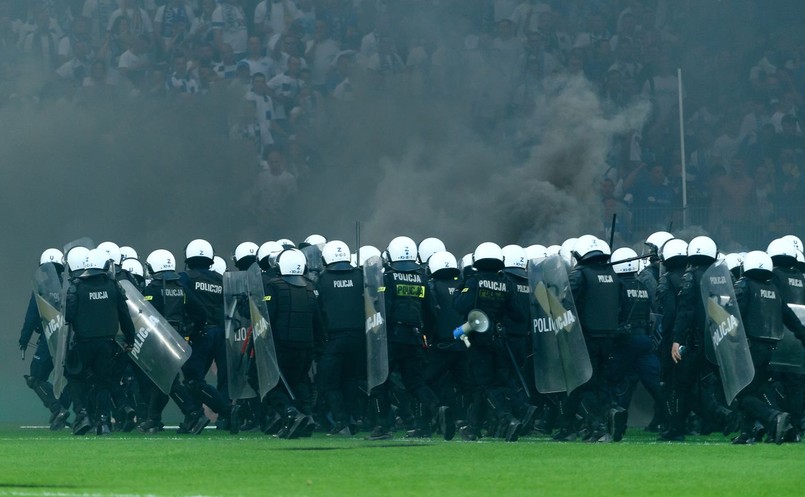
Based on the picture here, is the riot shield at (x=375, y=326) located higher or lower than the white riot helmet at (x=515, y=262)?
lower

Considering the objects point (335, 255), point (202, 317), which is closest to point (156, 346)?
point (202, 317)

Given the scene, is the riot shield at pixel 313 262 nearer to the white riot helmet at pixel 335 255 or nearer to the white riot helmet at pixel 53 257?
the white riot helmet at pixel 335 255

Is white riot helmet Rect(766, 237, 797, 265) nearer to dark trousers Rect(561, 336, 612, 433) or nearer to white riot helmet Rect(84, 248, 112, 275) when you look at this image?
dark trousers Rect(561, 336, 612, 433)

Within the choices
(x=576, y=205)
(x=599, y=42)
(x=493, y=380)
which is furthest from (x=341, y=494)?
(x=599, y=42)

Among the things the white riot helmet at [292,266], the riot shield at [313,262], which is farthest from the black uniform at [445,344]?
the riot shield at [313,262]

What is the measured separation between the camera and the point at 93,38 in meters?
26.5

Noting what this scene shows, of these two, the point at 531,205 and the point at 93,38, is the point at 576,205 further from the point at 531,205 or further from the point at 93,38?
the point at 93,38

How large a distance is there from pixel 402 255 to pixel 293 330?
119cm

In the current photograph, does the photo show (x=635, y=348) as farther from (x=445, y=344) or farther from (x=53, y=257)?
(x=53, y=257)

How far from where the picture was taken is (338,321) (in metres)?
13.5

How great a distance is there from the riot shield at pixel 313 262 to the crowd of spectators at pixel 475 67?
678 centimetres

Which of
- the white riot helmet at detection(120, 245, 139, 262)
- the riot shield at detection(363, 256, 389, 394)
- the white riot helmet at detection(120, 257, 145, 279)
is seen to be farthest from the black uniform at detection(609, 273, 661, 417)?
the white riot helmet at detection(120, 245, 139, 262)

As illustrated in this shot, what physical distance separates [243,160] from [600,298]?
1335cm

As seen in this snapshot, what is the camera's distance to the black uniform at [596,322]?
42.2 ft
